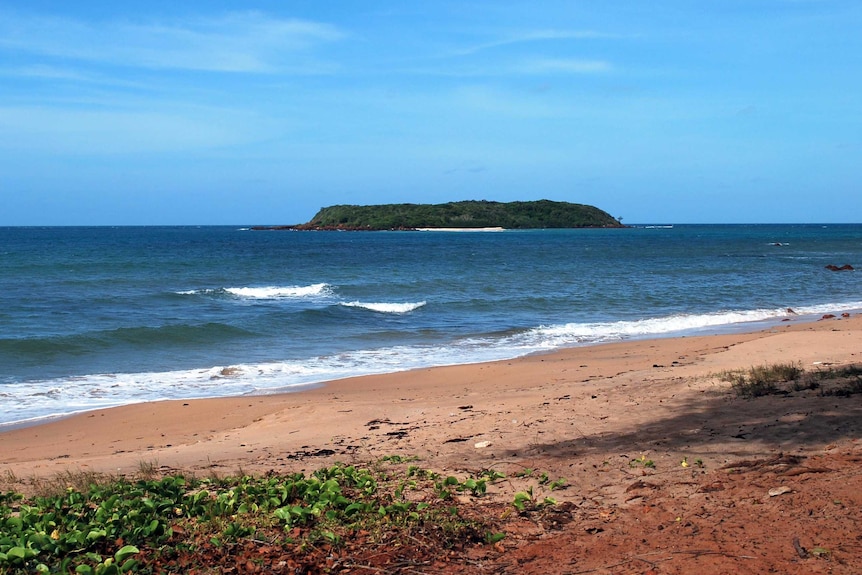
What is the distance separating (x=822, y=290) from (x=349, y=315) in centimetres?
2172

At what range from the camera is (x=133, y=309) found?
82.8 feet

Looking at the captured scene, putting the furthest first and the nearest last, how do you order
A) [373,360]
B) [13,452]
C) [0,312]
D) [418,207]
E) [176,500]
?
[418,207] → [0,312] → [373,360] → [13,452] → [176,500]

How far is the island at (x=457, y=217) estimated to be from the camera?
17075 centimetres

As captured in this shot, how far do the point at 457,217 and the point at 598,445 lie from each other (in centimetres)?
17580

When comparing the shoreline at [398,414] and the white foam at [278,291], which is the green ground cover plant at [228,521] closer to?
the shoreline at [398,414]

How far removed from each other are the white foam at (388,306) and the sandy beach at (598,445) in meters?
11.3

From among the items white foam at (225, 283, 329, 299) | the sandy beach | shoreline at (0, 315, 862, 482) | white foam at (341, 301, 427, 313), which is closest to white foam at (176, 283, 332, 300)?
white foam at (225, 283, 329, 299)

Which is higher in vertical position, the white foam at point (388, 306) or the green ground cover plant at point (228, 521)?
the green ground cover plant at point (228, 521)

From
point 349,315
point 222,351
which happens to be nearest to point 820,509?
point 222,351

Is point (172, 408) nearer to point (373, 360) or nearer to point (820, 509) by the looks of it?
point (373, 360)

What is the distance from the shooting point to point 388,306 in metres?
26.9

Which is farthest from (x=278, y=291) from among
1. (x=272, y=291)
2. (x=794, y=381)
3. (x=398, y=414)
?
(x=794, y=381)

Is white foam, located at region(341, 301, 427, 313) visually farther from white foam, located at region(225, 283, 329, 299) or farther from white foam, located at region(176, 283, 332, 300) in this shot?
white foam, located at region(225, 283, 329, 299)

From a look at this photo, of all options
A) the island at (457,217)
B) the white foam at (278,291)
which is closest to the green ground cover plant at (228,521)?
the white foam at (278,291)
